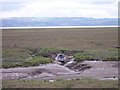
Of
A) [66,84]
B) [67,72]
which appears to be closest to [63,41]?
[67,72]

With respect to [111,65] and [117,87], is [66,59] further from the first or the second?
[117,87]

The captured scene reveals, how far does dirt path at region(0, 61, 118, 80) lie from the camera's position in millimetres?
24400

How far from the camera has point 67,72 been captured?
26.5 meters

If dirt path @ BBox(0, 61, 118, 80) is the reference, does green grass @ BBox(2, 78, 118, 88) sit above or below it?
above

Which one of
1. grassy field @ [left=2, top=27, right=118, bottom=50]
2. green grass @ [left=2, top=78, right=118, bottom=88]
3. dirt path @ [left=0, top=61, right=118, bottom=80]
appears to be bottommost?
grassy field @ [left=2, top=27, right=118, bottom=50]

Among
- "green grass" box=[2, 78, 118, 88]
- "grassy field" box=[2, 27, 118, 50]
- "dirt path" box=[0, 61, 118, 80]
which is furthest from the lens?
"grassy field" box=[2, 27, 118, 50]

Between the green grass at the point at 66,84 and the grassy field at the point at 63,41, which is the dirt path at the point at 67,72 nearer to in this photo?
the green grass at the point at 66,84

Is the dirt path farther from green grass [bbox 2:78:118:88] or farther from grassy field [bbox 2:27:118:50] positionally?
grassy field [bbox 2:27:118:50]

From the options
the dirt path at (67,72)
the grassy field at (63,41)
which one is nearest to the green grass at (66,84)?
the dirt path at (67,72)

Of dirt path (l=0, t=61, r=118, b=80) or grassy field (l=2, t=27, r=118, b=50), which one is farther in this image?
grassy field (l=2, t=27, r=118, b=50)

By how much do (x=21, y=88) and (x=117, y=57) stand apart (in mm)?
16978

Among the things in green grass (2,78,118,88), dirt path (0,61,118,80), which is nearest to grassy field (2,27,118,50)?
dirt path (0,61,118,80)

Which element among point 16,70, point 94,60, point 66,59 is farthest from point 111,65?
point 16,70

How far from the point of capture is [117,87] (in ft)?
61.4
